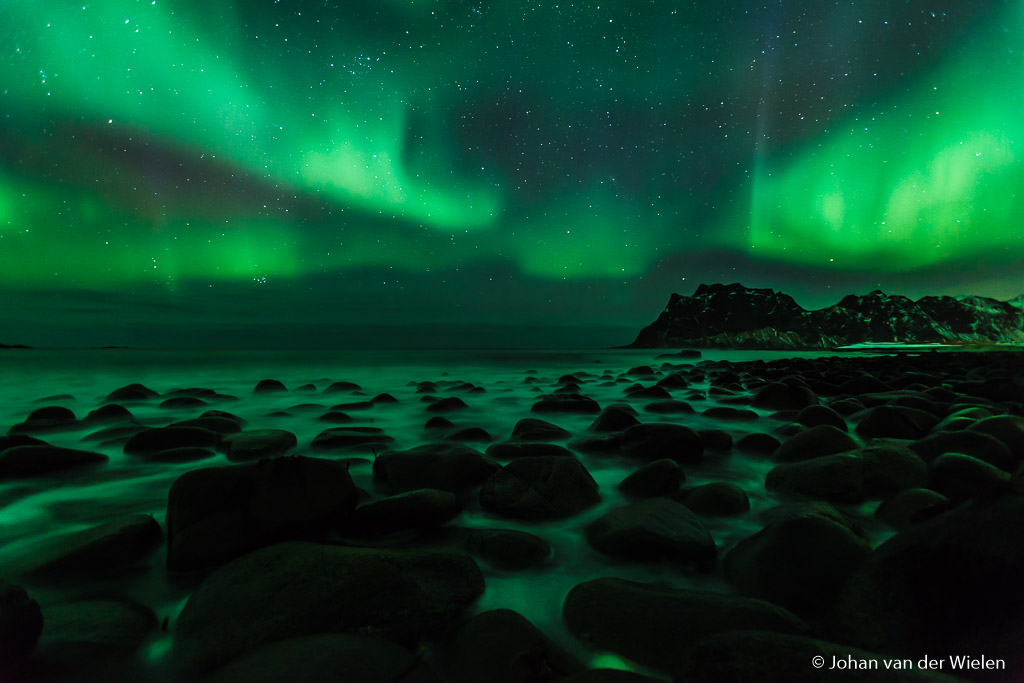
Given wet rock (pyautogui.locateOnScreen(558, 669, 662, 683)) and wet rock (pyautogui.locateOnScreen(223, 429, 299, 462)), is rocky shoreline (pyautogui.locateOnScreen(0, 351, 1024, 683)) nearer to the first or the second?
wet rock (pyautogui.locateOnScreen(558, 669, 662, 683))

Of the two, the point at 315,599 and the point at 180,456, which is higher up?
the point at 315,599

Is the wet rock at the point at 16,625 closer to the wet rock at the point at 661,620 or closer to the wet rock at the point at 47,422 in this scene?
the wet rock at the point at 661,620

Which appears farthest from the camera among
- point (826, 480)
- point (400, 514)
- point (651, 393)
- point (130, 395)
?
point (130, 395)

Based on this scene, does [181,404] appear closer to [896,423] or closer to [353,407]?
[353,407]

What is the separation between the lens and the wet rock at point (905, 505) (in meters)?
2.02

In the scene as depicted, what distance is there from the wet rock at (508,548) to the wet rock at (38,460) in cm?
320

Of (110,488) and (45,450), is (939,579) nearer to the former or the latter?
(110,488)

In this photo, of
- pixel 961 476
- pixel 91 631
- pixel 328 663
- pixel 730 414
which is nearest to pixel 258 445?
Answer: pixel 91 631

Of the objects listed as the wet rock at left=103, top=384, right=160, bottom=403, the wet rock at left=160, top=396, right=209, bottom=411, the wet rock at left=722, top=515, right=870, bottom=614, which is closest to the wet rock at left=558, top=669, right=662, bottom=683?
the wet rock at left=722, top=515, right=870, bottom=614

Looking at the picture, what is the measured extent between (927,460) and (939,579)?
6.98 ft

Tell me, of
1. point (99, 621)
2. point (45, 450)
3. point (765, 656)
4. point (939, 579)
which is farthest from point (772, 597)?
point (45, 450)

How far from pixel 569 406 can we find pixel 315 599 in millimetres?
4506

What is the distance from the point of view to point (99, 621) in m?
1.34

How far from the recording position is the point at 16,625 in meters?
1.18
